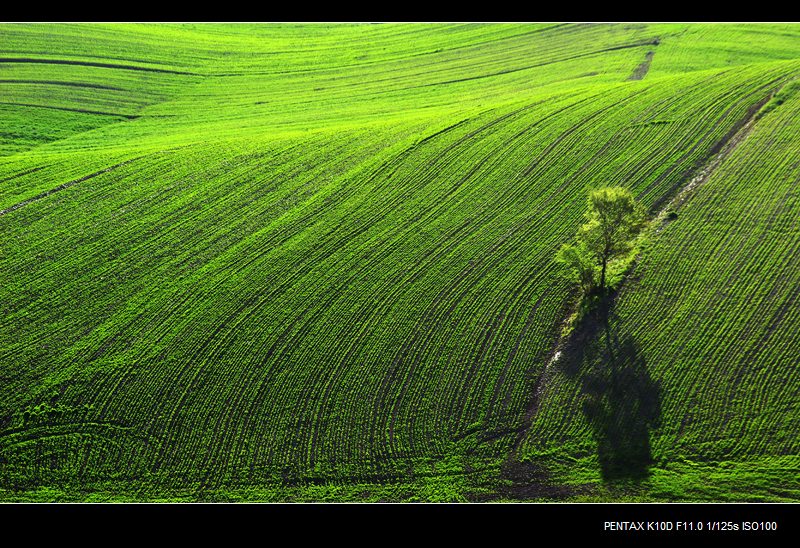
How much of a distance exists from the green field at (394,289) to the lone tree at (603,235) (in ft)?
6.27

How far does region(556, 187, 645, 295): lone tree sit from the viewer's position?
4325 cm

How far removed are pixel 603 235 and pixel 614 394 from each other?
455 inches

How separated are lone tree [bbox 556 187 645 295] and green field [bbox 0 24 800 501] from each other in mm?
1912

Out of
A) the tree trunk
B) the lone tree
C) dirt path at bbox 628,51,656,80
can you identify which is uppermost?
dirt path at bbox 628,51,656,80

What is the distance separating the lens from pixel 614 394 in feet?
130

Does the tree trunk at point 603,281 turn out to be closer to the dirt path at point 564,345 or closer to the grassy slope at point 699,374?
the grassy slope at point 699,374

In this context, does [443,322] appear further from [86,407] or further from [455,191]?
[86,407]

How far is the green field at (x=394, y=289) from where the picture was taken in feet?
123

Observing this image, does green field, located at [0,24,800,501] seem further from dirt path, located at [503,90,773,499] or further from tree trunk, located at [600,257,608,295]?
tree trunk, located at [600,257,608,295]

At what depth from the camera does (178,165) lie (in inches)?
2454

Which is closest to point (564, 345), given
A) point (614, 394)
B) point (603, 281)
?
point (614, 394)

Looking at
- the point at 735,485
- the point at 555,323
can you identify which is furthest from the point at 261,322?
the point at 735,485

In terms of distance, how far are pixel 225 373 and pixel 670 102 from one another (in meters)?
53.9

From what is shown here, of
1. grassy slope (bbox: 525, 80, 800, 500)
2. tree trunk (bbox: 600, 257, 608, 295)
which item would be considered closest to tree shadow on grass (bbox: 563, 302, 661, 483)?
grassy slope (bbox: 525, 80, 800, 500)
